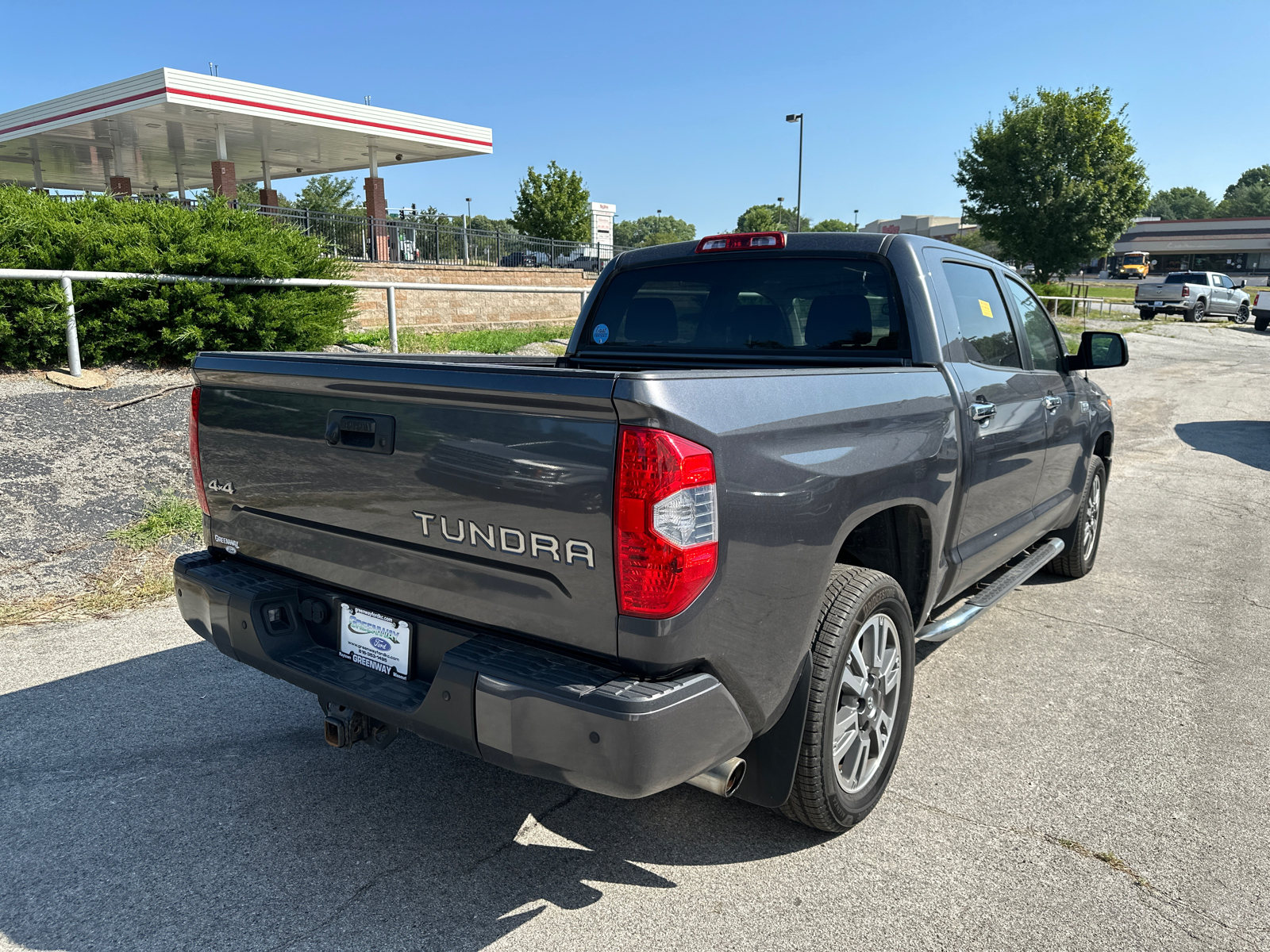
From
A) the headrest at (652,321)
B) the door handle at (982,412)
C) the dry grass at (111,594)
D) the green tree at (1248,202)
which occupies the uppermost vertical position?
the green tree at (1248,202)

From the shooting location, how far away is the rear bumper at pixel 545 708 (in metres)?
2.20

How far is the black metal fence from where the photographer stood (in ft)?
69.2

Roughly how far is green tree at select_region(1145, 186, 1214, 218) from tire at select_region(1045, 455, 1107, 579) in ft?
600

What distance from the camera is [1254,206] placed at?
15025 cm

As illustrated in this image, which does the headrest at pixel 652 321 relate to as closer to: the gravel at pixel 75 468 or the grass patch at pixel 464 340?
the gravel at pixel 75 468

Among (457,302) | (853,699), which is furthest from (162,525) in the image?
(457,302)

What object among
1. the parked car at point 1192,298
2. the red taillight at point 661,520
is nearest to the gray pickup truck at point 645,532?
the red taillight at point 661,520

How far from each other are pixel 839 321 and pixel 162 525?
15.6 feet

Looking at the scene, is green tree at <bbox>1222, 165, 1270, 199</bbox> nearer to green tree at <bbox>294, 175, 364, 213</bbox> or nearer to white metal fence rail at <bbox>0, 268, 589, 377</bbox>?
green tree at <bbox>294, 175, 364, 213</bbox>

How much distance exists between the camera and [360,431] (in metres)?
2.71

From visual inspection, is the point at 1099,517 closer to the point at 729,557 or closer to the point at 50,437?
the point at 729,557

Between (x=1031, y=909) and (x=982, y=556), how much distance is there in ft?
5.55

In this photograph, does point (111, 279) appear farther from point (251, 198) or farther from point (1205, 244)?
point (1205, 244)

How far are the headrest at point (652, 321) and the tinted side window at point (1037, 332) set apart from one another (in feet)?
5.87
